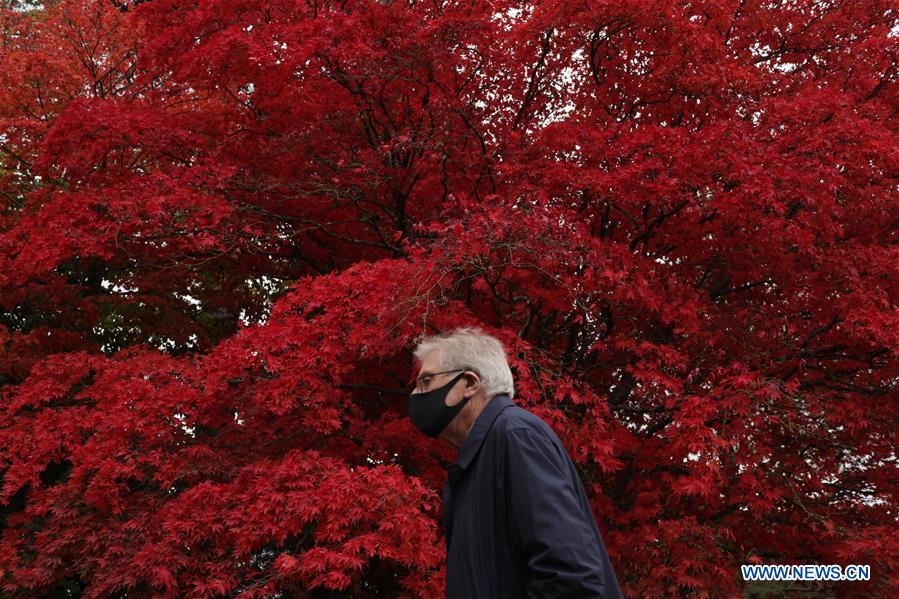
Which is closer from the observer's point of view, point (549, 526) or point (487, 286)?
point (549, 526)

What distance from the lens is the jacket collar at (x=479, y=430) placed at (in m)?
1.69

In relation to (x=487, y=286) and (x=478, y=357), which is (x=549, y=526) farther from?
(x=487, y=286)

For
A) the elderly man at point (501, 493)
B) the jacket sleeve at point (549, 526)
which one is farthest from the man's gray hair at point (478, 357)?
the jacket sleeve at point (549, 526)

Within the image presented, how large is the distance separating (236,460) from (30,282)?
15.4 ft

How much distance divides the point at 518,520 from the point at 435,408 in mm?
464

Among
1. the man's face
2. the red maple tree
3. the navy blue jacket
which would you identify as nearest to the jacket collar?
the navy blue jacket

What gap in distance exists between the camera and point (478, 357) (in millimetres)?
1864

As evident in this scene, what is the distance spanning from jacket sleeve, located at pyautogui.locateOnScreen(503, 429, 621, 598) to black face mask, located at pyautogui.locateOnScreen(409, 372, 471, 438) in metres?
0.31

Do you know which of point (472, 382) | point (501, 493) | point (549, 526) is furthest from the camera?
point (472, 382)

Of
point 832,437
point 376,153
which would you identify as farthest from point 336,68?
point 832,437

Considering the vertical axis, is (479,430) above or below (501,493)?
above

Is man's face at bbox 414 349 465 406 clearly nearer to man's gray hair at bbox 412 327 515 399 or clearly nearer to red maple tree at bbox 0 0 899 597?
man's gray hair at bbox 412 327 515 399

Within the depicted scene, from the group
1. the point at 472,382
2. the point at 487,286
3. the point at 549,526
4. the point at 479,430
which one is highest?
the point at 487,286

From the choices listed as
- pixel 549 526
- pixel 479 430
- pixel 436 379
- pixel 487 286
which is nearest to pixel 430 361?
pixel 436 379
